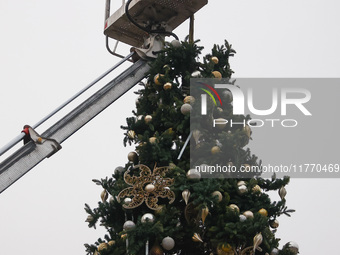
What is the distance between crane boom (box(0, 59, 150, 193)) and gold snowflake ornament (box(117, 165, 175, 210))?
837 mm

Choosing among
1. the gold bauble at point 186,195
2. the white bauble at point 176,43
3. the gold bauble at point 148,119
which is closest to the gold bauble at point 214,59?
the white bauble at point 176,43

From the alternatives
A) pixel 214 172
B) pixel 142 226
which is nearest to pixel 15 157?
pixel 142 226

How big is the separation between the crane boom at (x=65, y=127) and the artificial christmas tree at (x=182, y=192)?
379mm

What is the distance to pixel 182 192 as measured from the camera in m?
5.93

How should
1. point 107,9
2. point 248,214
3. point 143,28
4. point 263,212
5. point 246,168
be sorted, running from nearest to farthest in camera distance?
point 248,214 < point 263,212 < point 246,168 < point 143,28 < point 107,9

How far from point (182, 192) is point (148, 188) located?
36cm

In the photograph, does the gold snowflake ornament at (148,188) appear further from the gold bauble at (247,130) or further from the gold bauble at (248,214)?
the gold bauble at (247,130)

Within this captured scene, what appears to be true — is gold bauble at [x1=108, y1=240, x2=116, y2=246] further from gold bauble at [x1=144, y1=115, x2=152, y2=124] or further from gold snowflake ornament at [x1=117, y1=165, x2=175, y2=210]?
gold bauble at [x1=144, y1=115, x2=152, y2=124]

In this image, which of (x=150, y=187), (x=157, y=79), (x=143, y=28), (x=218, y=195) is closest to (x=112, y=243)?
(x=150, y=187)

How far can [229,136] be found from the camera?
20.3 ft

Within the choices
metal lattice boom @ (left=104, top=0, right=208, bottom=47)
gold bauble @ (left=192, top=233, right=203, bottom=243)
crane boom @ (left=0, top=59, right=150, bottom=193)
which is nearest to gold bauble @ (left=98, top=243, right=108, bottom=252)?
gold bauble @ (left=192, top=233, right=203, bottom=243)

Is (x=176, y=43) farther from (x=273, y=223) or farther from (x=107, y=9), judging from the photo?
(x=273, y=223)

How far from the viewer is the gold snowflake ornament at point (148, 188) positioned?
6031 millimetres

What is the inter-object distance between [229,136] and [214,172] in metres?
0.40
